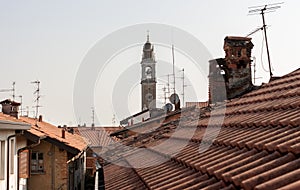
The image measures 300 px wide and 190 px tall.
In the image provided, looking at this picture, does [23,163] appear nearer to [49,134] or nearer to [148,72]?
[49,134]

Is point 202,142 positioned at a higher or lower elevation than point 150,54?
lower

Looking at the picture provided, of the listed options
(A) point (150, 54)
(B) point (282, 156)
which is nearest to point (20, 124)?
(B) point (282, 156)

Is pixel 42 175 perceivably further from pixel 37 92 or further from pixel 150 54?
pixel 150 54

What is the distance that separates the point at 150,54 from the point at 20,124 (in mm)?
45979

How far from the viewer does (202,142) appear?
4.25 m

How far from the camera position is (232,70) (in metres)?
8.34

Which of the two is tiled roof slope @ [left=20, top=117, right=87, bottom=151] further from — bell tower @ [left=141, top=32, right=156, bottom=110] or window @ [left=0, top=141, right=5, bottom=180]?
bell tower @ [left=141, top=32, right=156, bottom=110]

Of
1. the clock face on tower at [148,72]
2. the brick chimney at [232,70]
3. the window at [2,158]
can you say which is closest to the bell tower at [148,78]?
the clock face on tower at [148,72]

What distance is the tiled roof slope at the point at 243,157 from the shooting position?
2316 mm

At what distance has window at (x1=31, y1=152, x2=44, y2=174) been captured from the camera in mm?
17781

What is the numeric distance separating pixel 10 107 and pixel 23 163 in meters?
5.81

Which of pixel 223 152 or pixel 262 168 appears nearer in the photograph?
pixel 262 168

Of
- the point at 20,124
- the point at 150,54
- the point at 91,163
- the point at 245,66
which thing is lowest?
the point at 91,163

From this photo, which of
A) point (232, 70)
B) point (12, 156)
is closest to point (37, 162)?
point (12, 156)
